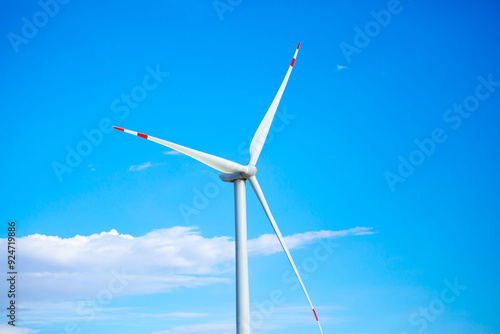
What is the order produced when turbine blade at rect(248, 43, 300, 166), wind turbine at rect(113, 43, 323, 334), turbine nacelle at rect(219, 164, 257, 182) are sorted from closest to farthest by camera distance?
1. wind turbine at rect(113, 43, 323, 334)
2. turbine nacelle at rect(219, 164, 257, 182)
3. turbine blade at rect(248, 43, 300, 166)

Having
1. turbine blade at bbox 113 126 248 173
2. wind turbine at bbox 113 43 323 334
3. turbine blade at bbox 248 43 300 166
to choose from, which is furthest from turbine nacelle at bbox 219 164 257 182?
turbine blade at bbox 248 43 300 166

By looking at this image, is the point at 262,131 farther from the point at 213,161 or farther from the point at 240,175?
the point at 213,161

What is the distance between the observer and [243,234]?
30.4 metres

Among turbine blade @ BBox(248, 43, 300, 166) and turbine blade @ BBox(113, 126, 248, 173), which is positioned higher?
turbine blade @ BBox(248, 43, 300, 166)

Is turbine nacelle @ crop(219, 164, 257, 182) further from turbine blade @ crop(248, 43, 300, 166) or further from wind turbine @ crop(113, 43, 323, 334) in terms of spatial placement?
turbine blade @ crop(248, 43, 300, 166)

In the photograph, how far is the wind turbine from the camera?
29.4m

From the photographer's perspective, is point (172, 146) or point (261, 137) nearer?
point (172, 146)

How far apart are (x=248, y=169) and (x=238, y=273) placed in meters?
6.39

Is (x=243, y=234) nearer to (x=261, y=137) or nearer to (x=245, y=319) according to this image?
(x=245, y=319)

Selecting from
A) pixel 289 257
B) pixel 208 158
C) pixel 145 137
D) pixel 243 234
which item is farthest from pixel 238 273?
pixel 145 137

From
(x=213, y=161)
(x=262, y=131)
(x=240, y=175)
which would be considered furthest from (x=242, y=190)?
(x=262, y=131)

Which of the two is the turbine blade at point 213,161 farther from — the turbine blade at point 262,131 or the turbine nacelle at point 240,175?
the turbine blade at point 262,131

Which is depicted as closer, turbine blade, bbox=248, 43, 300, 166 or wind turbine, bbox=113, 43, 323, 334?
wind turbine, bbox=113, 43, 323, 334

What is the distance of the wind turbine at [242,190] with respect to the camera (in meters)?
29.4
